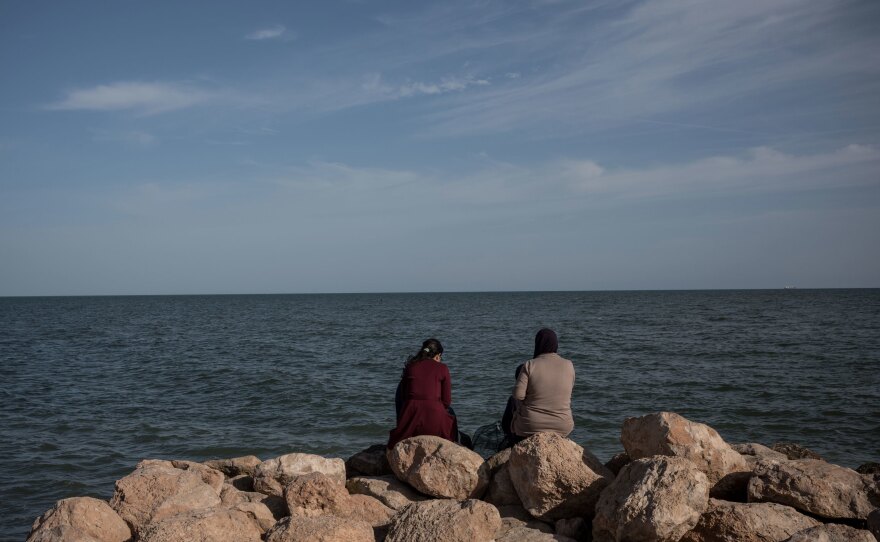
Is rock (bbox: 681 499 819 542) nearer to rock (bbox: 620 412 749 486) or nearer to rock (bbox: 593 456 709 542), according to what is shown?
rock (bbox: 593 456 709 542)

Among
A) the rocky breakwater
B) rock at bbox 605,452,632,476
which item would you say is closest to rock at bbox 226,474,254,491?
the rocky breakwater

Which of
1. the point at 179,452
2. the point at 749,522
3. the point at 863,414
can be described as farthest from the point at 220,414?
the point at 863,414

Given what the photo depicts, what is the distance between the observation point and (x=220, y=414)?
1658 centimetres

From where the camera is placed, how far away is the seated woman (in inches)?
304

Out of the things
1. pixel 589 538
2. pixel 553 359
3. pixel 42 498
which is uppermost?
pixel 553 359

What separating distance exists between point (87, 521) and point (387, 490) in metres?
2.73

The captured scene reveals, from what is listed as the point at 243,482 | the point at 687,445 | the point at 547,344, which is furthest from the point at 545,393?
the point at 243,482

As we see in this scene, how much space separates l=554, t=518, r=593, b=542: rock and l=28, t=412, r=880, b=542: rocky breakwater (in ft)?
0.03

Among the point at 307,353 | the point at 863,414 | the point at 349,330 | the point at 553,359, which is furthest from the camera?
the point at 349,330

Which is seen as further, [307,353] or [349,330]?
[349,330]

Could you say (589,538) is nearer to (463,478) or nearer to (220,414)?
(463,478)

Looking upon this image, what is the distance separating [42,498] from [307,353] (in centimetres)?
2034

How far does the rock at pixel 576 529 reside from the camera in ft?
19.5

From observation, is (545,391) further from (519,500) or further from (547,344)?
(519,500)
